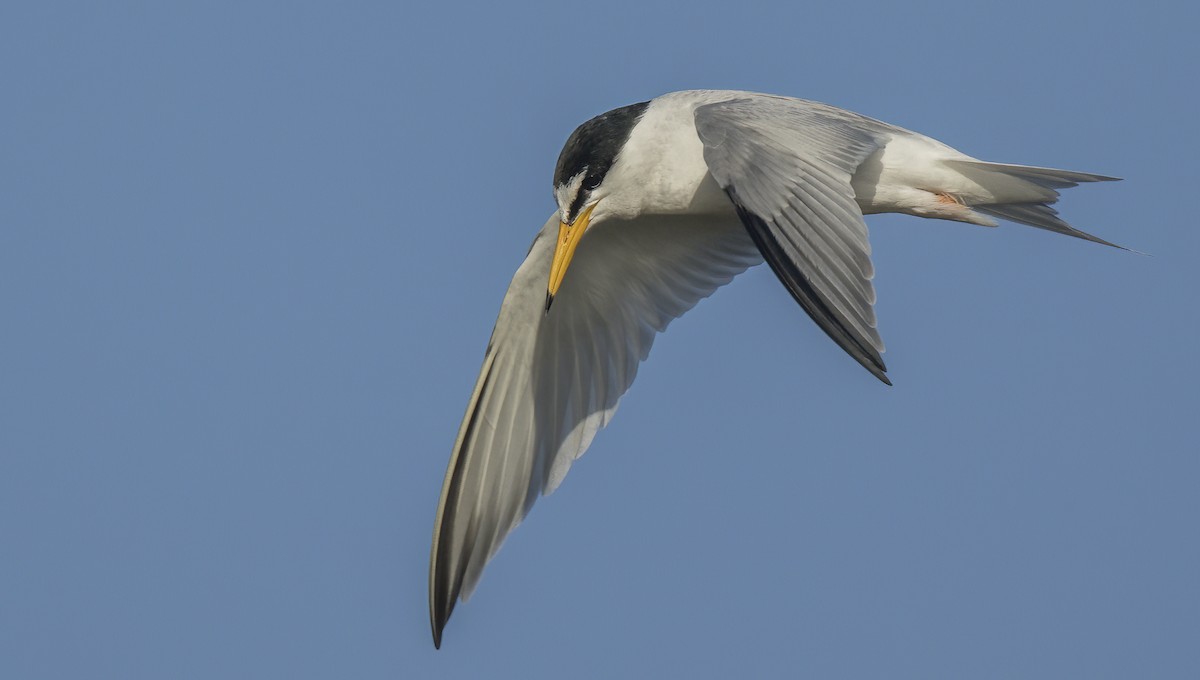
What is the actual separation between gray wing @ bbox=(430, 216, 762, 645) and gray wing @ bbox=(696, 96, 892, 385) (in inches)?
54.6

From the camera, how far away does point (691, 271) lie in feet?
26.0

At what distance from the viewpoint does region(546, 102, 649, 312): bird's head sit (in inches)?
268

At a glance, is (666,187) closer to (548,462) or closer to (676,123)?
(676,123)

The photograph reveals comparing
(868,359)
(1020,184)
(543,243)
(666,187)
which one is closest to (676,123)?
(666,187)

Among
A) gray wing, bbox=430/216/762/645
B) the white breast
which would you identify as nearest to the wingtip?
gray wing, bbox=430/216/762/645

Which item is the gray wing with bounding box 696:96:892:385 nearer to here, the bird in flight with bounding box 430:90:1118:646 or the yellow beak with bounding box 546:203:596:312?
the bird in flight with bounding box 430:90:1118:646

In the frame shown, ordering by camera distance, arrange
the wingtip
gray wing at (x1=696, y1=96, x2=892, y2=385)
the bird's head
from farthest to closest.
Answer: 1. the wingtip
2. the bird's head
3. gray wing at (x1=696, y1=96, x2=892, y2=385)

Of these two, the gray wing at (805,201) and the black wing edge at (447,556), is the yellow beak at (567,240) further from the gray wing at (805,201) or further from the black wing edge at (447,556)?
the black wing edge at (447,556)

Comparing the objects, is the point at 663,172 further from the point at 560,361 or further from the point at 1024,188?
the point at 1024,188

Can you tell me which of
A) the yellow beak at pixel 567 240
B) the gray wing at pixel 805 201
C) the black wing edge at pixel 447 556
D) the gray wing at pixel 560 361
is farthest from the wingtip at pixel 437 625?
the gray wing at pixel 805 201

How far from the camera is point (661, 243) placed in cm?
784

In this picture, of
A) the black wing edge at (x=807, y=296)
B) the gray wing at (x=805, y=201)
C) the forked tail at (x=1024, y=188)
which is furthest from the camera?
the forked tail at (x=1024, y=188)

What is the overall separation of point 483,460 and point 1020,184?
2.75 meters

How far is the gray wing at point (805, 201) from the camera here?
5312mm
